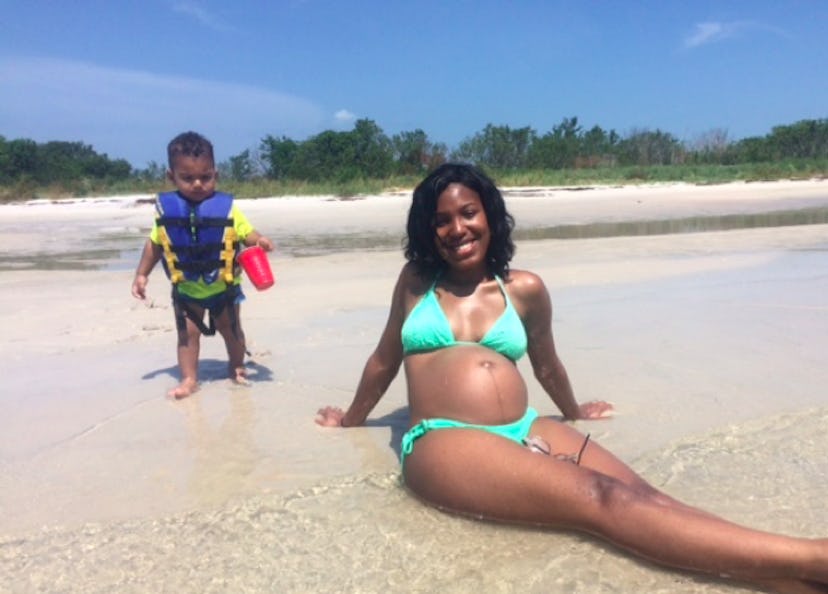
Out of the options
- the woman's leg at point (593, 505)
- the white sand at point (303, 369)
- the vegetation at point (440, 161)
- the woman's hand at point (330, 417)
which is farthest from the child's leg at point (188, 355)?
the vegetation at point (440, 161)

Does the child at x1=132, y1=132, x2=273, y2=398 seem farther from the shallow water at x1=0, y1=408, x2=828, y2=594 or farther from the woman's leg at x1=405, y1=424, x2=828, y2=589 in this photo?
the woman's leg at x1=405, y1=424, x2=828, y2=589

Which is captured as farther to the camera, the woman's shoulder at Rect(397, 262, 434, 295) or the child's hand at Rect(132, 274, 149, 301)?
the child's hand at Rect(132, 274, 149, 301)

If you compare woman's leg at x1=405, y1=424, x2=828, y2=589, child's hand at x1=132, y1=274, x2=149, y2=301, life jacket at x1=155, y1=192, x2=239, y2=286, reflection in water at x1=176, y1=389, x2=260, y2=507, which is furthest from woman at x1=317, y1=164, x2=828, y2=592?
child's hand at x1=132, y1=274, x2=149, y2=301

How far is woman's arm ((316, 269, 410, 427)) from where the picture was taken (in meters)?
3.11

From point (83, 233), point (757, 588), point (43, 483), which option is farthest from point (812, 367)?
point (83, 233)

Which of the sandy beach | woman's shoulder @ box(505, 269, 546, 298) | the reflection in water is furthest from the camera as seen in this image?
woman's shoulder @ box(505, 269, 546, 298)

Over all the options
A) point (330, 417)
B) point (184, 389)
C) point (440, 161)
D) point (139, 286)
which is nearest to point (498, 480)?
point (330, 417)

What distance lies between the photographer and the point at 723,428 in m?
3.20

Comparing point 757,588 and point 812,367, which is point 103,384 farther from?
point 812,367

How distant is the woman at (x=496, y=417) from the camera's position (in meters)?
2.03

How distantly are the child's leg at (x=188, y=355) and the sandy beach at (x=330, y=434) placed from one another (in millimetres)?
116

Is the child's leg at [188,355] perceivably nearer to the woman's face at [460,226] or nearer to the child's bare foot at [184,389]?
the child's bare foot at [184,389]

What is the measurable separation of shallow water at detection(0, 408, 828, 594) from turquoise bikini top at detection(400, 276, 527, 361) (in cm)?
52

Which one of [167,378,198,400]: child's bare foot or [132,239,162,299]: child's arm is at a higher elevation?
[132,239,162,299]: child's arm
